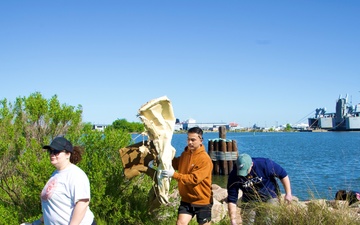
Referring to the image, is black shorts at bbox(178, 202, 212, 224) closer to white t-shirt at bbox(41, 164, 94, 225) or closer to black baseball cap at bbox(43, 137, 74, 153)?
white t-shirt at bbox(41, 164, 94, 225)

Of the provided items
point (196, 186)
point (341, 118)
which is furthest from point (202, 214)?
point (341, 118)

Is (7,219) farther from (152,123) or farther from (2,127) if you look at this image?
(152,123)

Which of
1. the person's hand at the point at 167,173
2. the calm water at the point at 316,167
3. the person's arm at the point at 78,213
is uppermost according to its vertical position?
the person's hand at the point at 167,173

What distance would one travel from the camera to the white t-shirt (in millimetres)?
3410

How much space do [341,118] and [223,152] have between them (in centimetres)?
11672

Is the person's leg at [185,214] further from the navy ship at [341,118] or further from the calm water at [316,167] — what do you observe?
the navy ship at [341,118]

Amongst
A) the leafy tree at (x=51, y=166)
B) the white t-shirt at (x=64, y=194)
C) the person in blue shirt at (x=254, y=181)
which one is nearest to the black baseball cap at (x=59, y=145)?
the white t-shirt at (x=64, y=194)

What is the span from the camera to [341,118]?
431ft

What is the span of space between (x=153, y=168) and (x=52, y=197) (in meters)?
1.78

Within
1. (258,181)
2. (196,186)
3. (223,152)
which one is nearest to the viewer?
(196,186)

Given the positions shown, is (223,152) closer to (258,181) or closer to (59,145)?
(258,181)

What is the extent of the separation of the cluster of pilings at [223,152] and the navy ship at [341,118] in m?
108

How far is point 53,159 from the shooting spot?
3.55 m

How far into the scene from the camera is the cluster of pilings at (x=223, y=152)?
81.7ft
